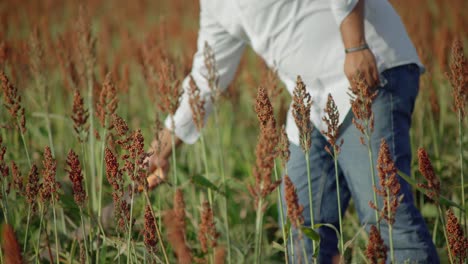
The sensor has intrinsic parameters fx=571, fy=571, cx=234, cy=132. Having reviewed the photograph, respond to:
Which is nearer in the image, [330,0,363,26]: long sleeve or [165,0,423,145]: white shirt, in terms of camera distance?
[330,0,363,26]: long sleeve

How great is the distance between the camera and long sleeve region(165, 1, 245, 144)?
85.0 inches

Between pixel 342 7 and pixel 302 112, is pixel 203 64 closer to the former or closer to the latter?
pixel 342 7

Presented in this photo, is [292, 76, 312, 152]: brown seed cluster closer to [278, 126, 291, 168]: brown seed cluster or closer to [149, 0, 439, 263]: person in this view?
[278, 126, 291, 168]: brown seed cluster

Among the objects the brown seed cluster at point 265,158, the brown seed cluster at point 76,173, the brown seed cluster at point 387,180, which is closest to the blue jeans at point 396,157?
the brown seed cluster at point 387,180

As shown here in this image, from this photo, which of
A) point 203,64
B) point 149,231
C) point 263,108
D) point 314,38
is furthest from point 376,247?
point 203,64

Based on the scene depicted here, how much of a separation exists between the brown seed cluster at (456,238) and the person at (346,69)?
353 millimetres

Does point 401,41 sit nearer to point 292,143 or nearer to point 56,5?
point 292,143

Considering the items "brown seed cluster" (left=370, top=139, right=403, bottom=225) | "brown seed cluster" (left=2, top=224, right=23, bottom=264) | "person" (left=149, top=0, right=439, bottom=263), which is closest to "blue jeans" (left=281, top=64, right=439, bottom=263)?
"person" (left=149, top=0, right=439, bottom=263)

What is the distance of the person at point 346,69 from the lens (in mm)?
1804

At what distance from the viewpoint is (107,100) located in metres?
1.71

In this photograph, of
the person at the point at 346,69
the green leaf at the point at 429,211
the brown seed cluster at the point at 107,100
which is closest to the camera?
the brown seed cluster at the point at 107,100

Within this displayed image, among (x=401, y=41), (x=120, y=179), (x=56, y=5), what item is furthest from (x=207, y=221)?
(x=56, y=5)

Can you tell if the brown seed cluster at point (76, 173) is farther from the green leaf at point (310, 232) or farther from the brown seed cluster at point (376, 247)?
the brown seed cluster at point (376, 247)

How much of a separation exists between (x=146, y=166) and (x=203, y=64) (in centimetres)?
78
